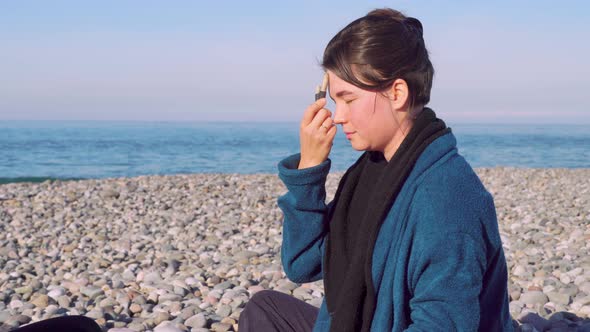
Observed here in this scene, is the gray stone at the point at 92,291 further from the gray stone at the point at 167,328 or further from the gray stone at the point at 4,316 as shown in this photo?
the gray stone at the point at 167,328

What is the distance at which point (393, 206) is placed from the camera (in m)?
1.90

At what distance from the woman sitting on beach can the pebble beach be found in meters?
1.59

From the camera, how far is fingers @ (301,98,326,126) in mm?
2170

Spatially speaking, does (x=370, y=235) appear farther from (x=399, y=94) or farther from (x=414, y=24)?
(x=414, y=24)

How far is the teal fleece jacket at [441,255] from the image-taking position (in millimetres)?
1719

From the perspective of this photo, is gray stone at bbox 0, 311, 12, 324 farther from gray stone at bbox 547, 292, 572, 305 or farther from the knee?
gray stone at bbox 547, 292, 572, 305

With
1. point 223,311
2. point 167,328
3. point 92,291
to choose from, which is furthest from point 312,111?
point 92,291

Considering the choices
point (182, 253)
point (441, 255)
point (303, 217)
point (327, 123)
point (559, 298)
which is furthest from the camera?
point (182, 253)

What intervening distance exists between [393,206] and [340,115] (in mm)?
328

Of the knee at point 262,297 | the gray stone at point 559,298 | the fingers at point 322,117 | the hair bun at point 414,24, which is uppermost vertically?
the hair bun at point 414,24


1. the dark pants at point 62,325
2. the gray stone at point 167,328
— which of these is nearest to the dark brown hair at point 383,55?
the dark pants at point 62,325

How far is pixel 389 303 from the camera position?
6.13 feet

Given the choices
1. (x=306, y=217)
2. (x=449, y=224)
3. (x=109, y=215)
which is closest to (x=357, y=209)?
(x=306, y=217)

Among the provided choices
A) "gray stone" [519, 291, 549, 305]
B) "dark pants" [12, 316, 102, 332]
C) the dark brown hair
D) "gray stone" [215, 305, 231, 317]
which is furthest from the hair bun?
"gray stone" [519, 291, 549, 305]
